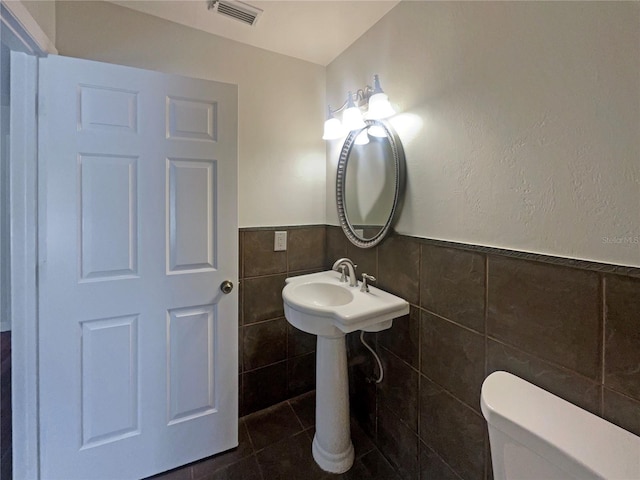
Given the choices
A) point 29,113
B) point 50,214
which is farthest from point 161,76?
point 50,214

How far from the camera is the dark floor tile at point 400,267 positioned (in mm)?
1216

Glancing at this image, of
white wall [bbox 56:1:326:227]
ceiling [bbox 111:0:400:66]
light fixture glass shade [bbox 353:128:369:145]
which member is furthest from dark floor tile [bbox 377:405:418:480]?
ceiling [bbox 111:0:400:66]

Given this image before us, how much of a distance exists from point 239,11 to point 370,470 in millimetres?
2296

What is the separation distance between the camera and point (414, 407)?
1228mm

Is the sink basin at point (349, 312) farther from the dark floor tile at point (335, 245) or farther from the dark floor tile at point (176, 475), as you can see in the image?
the dark floor tile at point (176, 475)

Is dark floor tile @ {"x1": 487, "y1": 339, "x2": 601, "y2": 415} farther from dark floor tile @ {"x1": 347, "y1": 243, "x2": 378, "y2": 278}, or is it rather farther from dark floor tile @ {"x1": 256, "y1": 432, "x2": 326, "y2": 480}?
dark floor tile @ {"x1": 256, "y1": 432, "x2": 326, "y2": 480}

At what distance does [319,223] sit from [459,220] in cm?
100

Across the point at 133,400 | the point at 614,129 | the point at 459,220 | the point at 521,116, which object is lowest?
the point at 133,400

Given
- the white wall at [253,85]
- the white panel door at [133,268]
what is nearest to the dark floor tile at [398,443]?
the white panel door at [133,268]

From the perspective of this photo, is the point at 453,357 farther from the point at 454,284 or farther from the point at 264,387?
the point at 264,387

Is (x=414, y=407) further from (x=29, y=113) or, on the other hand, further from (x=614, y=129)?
(x=29, y=113)

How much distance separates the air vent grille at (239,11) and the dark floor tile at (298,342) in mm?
1702

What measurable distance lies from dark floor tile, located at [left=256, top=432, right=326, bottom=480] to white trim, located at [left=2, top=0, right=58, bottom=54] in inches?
79.2

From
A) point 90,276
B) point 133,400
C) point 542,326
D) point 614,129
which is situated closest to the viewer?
point 614,129
